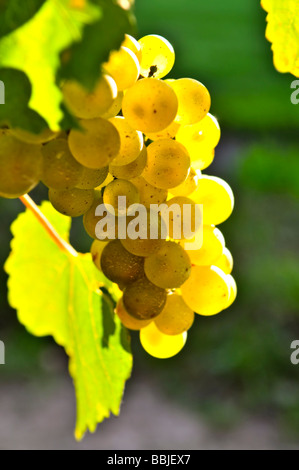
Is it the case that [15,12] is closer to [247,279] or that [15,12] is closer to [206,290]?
[206,290]

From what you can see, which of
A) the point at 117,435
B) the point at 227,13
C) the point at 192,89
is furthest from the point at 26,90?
the point at 227,13

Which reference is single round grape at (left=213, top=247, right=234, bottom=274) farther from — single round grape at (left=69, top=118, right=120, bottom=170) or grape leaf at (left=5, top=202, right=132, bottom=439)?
single round grape at (left=69, top=118, right=120, bottom=170)

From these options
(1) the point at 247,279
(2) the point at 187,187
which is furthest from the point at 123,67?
(1) the point at 247,279

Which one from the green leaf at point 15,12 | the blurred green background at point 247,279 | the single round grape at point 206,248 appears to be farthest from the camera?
the blurred green background at point 247,279

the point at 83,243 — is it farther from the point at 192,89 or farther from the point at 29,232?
the point at 192,89

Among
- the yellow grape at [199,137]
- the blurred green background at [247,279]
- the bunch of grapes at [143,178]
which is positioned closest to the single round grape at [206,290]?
the bunch of grapes at [143,178]

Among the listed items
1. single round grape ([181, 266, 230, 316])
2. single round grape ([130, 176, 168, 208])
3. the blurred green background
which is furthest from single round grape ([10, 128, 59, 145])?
the blurred green background

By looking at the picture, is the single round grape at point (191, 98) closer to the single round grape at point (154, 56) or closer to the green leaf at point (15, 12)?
the single round grape at point (154, 56)
